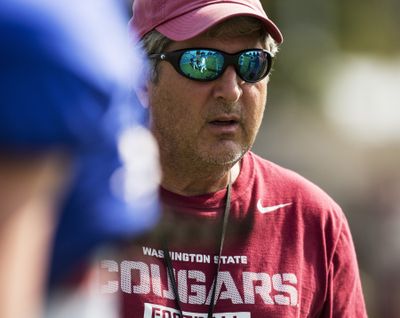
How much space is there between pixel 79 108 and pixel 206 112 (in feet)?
6.84

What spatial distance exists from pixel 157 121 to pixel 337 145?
10.7m

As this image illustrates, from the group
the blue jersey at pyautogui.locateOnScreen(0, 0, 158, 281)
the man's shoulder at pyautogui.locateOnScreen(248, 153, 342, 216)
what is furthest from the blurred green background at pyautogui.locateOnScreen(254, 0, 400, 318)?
the blue jersey at pyautogui.locateOnScreen(0, 0, 158, 281)

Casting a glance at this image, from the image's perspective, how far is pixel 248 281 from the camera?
3.07 m

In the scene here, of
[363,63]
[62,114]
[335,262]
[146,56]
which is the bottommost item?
[62,114]

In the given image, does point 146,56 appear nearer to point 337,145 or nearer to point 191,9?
point 191,9

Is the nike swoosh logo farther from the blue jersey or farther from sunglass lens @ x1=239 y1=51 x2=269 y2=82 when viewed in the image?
the blue jersey

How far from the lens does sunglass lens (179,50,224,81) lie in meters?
3.20

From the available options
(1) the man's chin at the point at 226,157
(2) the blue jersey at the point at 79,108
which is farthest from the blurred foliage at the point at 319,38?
(2) the blue jersey at the point at 79,108

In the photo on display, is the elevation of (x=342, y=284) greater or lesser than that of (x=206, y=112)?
lesser

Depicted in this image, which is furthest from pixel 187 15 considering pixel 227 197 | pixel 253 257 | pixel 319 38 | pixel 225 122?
pixel 319 38

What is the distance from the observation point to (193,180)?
10.7ft

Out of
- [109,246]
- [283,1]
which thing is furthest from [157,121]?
[283,1]

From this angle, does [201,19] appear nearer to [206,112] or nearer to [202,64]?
[202,64]

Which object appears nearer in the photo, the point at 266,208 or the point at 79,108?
the point at 79,108
